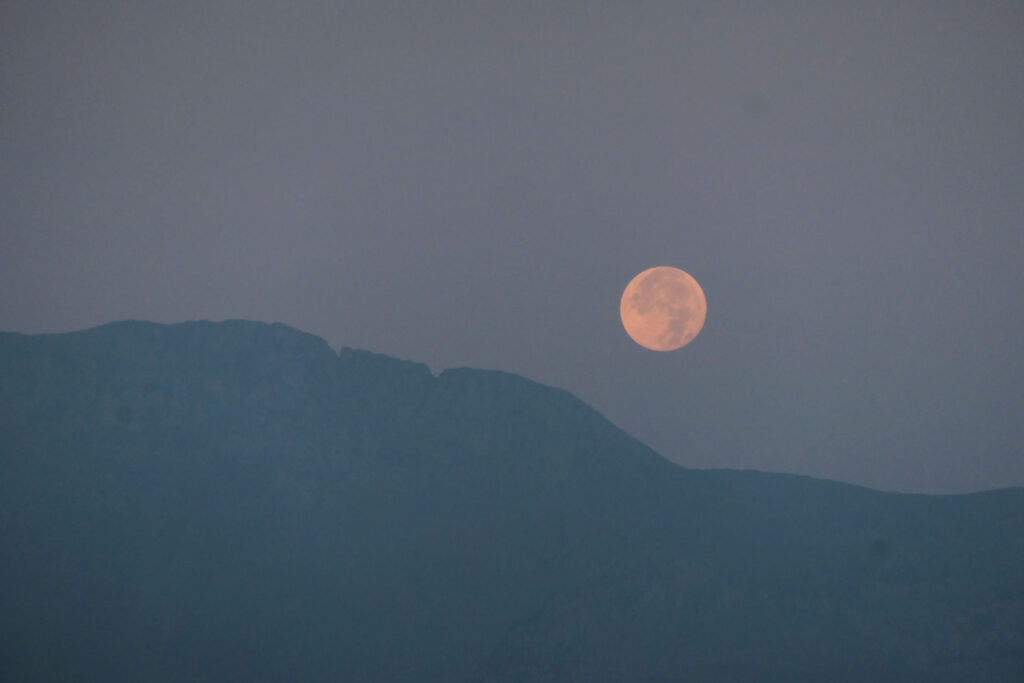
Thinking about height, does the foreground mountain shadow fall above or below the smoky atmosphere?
below

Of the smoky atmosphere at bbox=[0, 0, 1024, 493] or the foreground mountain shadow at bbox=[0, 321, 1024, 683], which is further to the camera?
the smoky atmosphere at bbox=[0, 0, 1024, 493]

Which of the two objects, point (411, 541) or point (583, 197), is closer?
point (411, 541)

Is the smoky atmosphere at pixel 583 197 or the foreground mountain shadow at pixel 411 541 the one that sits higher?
the smoky atmosphere at pixel 583 197

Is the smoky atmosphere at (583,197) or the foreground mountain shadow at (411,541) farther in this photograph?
the smoky atmosphere at (583,197)

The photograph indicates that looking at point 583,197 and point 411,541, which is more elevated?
point 583,197

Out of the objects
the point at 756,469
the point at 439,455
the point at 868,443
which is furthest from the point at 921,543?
the point at 439,455

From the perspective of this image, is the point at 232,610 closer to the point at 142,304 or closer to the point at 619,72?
the point at 142,304
